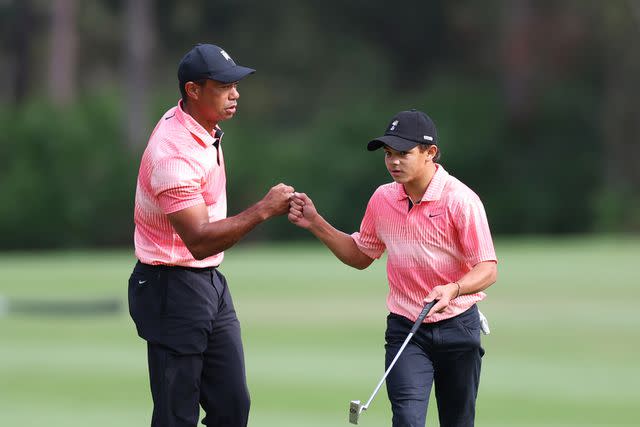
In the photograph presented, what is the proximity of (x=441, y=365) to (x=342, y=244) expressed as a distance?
810 millimetres

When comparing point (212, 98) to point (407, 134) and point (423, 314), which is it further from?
point (423, 314)

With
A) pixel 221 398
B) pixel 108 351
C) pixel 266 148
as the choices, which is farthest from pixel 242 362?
pixel 266 148

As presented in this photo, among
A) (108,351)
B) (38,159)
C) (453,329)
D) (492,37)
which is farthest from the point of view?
(492,37)

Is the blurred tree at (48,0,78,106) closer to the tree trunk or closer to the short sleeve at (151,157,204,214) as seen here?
the tree trunk

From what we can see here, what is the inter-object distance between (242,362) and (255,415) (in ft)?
13.7

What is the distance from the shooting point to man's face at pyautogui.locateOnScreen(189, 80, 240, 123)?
7.12 metres

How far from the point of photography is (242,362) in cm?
735

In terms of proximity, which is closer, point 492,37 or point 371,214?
point 371,214

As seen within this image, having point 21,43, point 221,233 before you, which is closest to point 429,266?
point 221,233

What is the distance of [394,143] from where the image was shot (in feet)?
22.8

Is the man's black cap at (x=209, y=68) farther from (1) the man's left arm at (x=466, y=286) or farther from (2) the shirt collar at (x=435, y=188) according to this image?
(1) the man's left arm at (x=466, y=286)

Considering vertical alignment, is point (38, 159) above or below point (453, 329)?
above

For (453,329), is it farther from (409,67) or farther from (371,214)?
(409,67)

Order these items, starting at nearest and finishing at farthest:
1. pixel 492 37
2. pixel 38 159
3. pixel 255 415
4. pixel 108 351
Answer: pixel 255 415 → pixel 108 351 → pixel 38 159 → pixel 492 37
